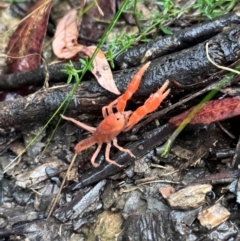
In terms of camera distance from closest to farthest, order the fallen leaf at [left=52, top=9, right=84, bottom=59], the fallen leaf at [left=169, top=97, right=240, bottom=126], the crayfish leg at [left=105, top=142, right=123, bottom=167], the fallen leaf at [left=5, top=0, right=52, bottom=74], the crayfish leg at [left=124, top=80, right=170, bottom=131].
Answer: the fallen leaf at [left=169, top=97, right=240, bottom=126], the crayfish leg at [left=124, top=80, right=170, bottom=131], the crayfish leg at [left=105, top=142, right=123, bottom=167], the fallen leaf at [left=52, top=9, right=84, bottom=59], the fallen leaf at [left=5, top=0, right=52, bottom=74]

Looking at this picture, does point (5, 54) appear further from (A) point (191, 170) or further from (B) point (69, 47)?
(A) point (191, 170)

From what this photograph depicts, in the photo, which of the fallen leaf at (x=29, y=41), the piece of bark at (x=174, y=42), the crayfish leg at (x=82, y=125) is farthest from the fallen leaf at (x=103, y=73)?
the fallen leaf at (x=29, y=41)

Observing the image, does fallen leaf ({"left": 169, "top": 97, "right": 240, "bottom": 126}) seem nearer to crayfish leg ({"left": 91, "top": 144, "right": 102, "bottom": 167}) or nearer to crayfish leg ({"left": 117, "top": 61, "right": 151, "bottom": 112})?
crayfish leg ({"left": 117, "top": 61, "right": 151, "bottom": 112})

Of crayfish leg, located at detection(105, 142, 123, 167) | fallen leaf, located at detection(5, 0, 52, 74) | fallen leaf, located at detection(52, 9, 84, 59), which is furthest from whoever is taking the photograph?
fallen leaf, located at detection(5, 0, 52, 74)

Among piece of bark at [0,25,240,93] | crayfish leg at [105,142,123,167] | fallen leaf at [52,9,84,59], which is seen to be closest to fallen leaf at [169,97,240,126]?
piece of bark at [0,25,240,93]

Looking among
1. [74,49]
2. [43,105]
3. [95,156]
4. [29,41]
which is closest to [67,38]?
[74,49]

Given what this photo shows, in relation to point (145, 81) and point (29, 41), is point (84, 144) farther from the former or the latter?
point (29, 41)
